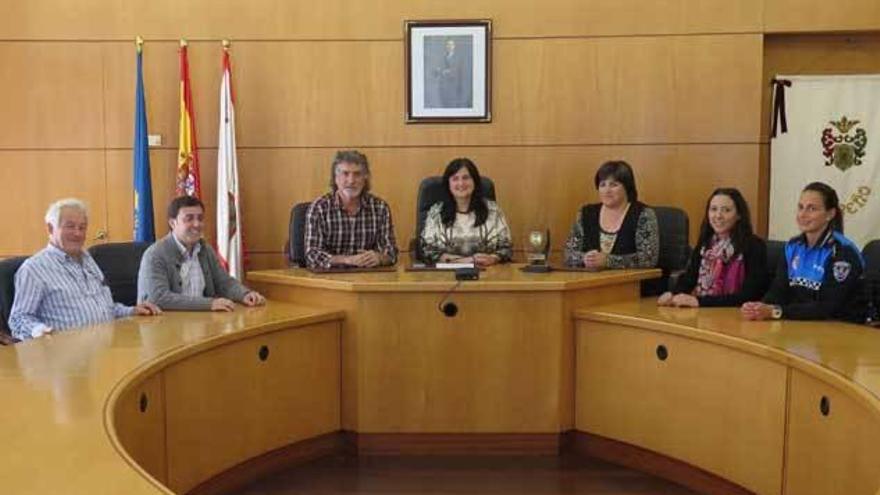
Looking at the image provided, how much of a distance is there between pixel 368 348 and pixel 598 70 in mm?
2715

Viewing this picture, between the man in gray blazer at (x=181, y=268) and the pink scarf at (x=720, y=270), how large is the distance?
216cm

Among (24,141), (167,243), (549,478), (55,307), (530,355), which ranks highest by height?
(24,141)

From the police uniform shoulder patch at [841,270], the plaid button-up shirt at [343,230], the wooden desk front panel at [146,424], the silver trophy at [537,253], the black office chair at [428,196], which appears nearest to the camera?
the wooden desk front panel at [146,424]

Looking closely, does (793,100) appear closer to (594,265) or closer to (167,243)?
(594,265)

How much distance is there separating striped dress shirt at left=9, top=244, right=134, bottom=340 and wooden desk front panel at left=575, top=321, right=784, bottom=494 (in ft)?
7.02

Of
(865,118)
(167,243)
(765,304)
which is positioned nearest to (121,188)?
(167,243)

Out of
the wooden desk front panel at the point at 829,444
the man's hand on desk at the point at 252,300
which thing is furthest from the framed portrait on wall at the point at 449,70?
the wooden desk front panel at the point at 829,444

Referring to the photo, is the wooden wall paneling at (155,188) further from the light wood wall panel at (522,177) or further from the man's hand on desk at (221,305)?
the man's hand on desk at (221,305)

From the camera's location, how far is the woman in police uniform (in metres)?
3.38

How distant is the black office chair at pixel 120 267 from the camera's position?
4004mm

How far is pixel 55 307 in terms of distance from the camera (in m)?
3.33

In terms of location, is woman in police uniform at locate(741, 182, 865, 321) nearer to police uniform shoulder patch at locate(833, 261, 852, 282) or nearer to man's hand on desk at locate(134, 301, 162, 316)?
police uniform shoulder patch at locate(833, 261, 852, 282)

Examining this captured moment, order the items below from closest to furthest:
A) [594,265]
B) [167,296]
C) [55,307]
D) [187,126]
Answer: [55,307] < [167,296] < [594,265] < [187,126]

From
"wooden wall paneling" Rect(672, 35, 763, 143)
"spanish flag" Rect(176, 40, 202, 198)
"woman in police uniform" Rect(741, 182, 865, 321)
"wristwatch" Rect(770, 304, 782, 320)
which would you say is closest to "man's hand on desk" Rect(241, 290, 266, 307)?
"spanish flag" Rect(176, 40, 202, 198)
